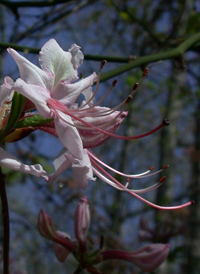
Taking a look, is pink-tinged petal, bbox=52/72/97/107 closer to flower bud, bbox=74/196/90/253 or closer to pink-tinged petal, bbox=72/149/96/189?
pink-tinged petal, bbox=72/149/96/189

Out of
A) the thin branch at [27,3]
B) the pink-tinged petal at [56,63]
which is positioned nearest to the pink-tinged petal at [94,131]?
the pink-tinged petal at [56,63]

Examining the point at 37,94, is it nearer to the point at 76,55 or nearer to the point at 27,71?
the point at 27,71

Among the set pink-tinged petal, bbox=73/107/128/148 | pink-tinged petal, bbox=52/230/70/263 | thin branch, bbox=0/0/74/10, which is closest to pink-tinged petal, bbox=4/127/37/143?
pink-tinged petal, bbox=73/107/128/148

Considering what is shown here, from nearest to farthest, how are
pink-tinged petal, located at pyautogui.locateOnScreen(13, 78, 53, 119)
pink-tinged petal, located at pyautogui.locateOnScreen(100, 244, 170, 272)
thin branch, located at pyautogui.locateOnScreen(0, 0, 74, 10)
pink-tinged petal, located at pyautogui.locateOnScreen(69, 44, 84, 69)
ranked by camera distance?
pink-tinged petal, located at pyautogui.locateOnScreen(13, 78, 53, 119), pink-tinged petal, located at pyautogui.locateOnScreen(69, 44, 84, 69), pink-tinged petal, located at pyautogui.locateOnScreen(100, 244, 170, 272), thin branch, located at pyautogui.locateOnScreen(0, 0, 74, 10)

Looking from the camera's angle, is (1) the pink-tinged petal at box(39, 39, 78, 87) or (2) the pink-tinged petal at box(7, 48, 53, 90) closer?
(2) the pink-tinged petal at box(7, 48, 53, 90)

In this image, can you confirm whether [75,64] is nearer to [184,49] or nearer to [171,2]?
[184,49]

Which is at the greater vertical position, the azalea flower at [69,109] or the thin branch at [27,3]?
the thin branch at [27,3]

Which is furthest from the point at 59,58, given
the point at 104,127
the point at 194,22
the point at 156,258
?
the point at 194,22

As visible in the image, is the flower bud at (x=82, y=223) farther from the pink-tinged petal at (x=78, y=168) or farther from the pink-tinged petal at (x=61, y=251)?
the pink-tinged petal at (x=78, y=168)
